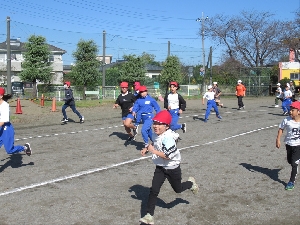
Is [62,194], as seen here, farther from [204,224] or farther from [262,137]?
[262,137]

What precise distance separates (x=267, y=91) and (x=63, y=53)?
3422 cm

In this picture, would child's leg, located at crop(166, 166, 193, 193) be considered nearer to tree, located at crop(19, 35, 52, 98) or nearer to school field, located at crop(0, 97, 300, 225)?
school field, located at crop(0, 97, 300, 225)

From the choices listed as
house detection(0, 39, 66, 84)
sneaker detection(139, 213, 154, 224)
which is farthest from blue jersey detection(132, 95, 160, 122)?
house detection(0, 39, 66, 84)

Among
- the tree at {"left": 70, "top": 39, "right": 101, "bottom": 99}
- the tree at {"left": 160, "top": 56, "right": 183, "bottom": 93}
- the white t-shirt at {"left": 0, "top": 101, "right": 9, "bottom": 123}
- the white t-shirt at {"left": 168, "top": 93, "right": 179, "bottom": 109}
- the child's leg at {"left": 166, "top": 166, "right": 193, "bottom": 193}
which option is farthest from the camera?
the tree at {"left": 160, "top": 56, "right": 183, "bottom": 93}

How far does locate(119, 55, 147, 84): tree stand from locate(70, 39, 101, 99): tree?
3.64m

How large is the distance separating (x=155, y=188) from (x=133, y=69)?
3948 cm

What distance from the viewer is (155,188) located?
5.58 meters

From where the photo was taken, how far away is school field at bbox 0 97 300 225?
5.79 m

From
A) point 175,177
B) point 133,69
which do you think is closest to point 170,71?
point 133,69

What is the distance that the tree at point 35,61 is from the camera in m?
41.0

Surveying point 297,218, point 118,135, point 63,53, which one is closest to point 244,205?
point 297,218

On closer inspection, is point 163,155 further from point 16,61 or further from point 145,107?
point 16,61

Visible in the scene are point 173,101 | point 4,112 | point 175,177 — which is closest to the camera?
point 175,177

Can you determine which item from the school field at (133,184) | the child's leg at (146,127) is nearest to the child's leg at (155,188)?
the school field at (133,184)
